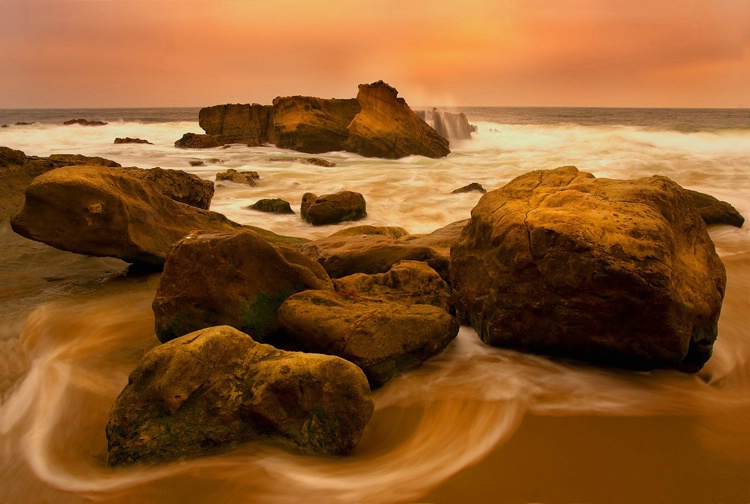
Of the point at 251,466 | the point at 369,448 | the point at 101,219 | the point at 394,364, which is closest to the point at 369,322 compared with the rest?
the point at 394,364

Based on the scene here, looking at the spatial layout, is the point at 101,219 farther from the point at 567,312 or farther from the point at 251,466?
the point at 567,312

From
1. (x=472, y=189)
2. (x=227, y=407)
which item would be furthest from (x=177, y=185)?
(x=472, y=189)

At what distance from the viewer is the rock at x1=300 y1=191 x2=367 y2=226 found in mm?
9203

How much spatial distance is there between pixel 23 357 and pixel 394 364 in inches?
112

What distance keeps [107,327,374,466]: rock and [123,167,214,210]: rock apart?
14.8 ft

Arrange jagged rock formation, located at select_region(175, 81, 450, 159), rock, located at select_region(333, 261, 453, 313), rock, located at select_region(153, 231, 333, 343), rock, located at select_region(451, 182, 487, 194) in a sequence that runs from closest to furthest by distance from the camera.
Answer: rock, located at select_region(153, 231, 333, 343) < rock, located at select_region(333, 261, 453, 313) < rock, located at select_region(451, 182, 487, 194) < jagged rock formation, located at select_region(175, 81, 450, 159)

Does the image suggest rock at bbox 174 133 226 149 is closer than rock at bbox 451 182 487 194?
No

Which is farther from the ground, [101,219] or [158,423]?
[101,219]

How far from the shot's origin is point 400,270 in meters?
4.48

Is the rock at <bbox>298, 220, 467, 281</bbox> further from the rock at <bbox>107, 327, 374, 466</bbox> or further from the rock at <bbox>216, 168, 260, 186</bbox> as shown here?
the rock at <bbox>216, 168, 260, 186</bbox>

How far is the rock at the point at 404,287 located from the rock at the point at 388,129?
18353 millimetres

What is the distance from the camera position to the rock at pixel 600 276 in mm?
3213

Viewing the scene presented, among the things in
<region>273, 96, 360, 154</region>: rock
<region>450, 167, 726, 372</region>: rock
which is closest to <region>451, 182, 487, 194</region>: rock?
<region>450, 167, 726, 372</region>: rock

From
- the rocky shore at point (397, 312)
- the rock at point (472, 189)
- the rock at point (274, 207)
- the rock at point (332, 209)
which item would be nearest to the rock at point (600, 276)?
the rocky shore at point (397, 312)
